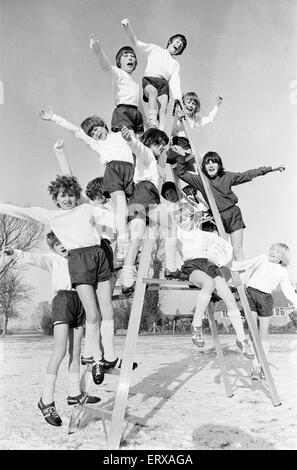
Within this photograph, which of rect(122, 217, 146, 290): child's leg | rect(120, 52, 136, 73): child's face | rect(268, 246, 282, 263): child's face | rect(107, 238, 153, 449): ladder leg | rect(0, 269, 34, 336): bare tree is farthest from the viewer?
rect(0, 269, 34, 336): bare tree

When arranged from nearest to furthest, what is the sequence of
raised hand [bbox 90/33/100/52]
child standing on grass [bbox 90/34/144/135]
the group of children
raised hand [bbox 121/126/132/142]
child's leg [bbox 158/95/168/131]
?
raised hand [bbox 121/126/132/142] < the group of children < raised hand [bbox 90/33/100/52] < child standing on grass [bbox 90/34/144/135] < child's leg [bbox 158/95/168/131]

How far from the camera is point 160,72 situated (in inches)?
192

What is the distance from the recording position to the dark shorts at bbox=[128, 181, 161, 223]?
12.5 ft

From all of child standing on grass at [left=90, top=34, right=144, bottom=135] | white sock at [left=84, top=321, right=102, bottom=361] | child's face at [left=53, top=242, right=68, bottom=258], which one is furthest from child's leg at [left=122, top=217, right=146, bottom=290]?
child standing on grass at [left=90, top=34, right=144, bottom=135]

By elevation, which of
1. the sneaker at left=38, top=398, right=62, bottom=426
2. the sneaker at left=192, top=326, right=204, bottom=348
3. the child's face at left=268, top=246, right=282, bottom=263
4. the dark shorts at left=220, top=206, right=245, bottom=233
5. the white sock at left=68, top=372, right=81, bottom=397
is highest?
the dark shorts at left=220, top=206, right=245, bottom=233

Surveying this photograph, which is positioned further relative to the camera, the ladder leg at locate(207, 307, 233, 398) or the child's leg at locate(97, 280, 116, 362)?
the ladder leg at locate(207, 307, 233, 398)

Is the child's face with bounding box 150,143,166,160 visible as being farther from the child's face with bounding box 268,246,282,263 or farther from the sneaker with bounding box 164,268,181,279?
the child's face with bounding box 268,246,282,263

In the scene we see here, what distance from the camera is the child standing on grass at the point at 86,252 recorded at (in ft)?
11.6

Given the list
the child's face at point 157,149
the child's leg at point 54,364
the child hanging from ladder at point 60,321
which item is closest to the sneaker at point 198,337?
the child hanging from ladder at point 60,321

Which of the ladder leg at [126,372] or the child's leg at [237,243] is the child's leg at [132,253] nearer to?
the ladder leg at [126,372]

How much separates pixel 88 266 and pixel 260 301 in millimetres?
2620

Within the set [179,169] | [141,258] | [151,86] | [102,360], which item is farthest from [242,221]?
[102,360]

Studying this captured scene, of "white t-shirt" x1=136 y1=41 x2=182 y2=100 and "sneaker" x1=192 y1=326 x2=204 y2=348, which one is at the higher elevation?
"white t-shirt" x1=136 y1=41 x2=182 y2=100
